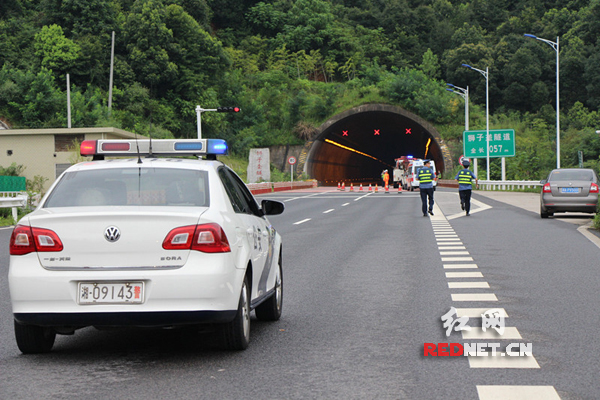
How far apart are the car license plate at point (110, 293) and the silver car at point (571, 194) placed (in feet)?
64.8

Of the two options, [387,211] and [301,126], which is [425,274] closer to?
[387,211]

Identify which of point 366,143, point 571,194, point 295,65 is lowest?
point 571,194

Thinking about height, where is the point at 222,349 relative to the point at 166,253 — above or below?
below

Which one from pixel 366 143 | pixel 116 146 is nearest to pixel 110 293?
pixel 116 146

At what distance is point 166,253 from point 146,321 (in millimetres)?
511

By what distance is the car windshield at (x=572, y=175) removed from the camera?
939 inches

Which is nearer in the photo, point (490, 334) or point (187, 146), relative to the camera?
point (490, 334)

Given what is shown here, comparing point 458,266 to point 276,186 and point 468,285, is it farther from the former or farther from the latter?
point 276,186

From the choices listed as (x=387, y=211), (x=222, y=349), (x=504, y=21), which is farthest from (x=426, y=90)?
(x=222, y=349)

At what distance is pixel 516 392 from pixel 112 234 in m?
3.03

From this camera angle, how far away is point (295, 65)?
96.7m

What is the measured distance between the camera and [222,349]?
662cm

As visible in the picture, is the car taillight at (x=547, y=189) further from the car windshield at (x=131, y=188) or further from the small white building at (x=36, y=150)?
the small white building at (x=36, y=150)

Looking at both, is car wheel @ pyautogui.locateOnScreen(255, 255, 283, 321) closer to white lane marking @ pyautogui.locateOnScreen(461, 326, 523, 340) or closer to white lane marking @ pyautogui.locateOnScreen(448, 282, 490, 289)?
white lane marking @ pyautogui.locateOnScreen(461, 326, 523, 340)
